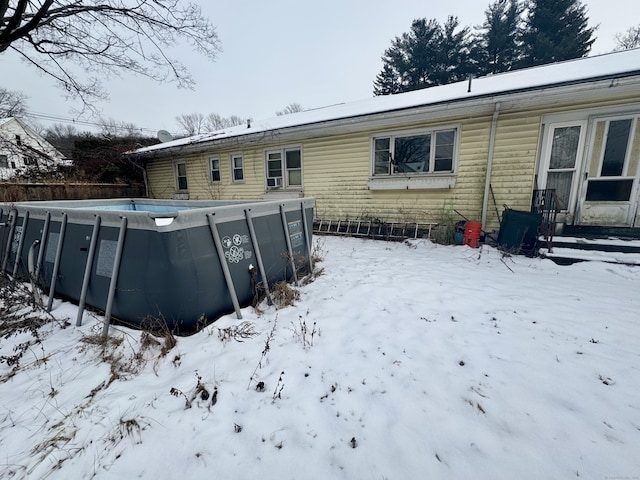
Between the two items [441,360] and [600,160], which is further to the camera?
[600,160]

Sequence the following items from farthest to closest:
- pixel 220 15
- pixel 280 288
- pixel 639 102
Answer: pixel 220 15 < pixel 639 102 < pixel 280 288

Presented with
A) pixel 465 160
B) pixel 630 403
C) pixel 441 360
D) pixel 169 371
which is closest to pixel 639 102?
pixel 465 160

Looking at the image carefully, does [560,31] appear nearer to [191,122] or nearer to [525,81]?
[525,81]

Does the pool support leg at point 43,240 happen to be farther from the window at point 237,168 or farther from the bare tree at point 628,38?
the bare tree at point 628,38

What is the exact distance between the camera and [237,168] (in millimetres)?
10352

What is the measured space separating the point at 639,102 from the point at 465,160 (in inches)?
119

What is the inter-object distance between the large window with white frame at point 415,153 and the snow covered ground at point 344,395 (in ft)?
14.7

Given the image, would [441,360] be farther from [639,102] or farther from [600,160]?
[639,102]

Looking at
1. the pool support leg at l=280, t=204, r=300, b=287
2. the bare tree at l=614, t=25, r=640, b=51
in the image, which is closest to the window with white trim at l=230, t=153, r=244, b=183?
the pool support leg at l=280, t=204, r=300, b=287

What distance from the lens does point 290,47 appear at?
15.0 m

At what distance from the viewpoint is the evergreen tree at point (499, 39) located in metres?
17.5

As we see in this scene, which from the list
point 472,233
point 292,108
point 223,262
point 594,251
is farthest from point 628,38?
point 223,262

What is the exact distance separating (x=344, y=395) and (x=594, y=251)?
19.4ft

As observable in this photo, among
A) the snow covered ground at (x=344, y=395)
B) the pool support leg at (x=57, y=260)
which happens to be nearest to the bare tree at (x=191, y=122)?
the pool support leg at (x=57, y=260)
